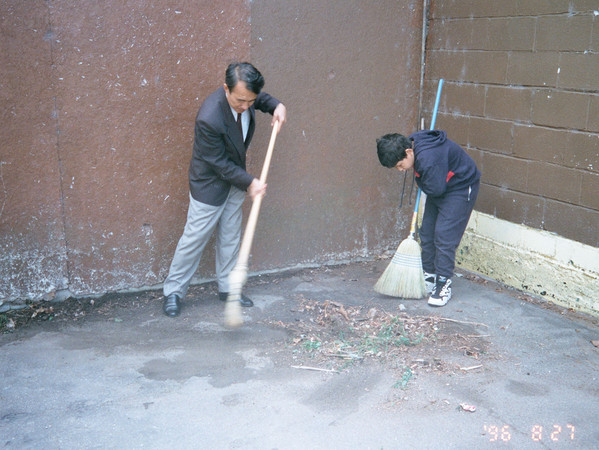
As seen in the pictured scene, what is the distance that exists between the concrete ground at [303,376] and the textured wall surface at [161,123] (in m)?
0.47

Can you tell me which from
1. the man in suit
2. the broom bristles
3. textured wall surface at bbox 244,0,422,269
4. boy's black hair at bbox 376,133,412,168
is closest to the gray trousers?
the man in suit

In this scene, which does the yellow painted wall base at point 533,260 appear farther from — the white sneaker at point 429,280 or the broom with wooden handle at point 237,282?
the broom with wooden handle at point 237,282

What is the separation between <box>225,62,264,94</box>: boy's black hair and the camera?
12.5ft

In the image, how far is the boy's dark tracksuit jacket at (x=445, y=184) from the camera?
13.9 feet

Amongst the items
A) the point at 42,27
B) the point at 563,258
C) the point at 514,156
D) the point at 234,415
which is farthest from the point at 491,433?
the point at 42,27

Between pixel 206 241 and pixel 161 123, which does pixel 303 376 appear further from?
pixel 161 123

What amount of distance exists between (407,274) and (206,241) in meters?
1.50

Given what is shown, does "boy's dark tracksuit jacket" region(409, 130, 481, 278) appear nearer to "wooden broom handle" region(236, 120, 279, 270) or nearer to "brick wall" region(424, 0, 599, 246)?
"brick wall" region(424, 0, 599, 246)

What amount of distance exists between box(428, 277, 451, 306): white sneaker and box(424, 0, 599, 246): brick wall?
2.64ft

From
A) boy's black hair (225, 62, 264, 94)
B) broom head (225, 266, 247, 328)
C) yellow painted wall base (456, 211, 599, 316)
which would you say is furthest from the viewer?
yellow painted wall base (456, 211, 599, 316)

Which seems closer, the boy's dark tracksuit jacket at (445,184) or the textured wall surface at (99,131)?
the textured wall surface at (99,131)

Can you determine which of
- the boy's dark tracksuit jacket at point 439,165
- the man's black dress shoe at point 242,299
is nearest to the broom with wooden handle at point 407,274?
the boy's dark tracksuit jacket at point 439,165

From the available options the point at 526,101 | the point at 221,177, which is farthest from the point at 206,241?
the point at 526,101

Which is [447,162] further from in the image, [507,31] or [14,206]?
[14,206]
